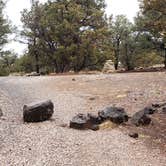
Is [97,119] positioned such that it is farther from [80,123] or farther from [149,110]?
[149,110]

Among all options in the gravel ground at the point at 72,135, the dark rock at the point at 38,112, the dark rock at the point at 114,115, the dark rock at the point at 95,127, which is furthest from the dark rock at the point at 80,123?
the dark rock at the point at 38,112

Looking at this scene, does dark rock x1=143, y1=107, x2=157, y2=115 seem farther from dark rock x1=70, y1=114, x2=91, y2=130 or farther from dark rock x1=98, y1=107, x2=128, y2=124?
dark rock x1=70, y1=114, x2=91, y2=130

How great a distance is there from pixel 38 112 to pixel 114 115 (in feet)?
7.63

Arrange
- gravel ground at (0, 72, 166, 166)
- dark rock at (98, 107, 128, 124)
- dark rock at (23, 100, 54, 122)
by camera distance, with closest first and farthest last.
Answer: gravel ground at (0, 72, 166, 166), dark rock at (23, 100, 54, 122), dark rock at (98, 107, 128, 124)

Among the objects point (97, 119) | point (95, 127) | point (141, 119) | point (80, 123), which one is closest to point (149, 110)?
point (141, 119)

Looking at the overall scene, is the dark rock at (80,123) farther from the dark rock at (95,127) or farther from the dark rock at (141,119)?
the dark rock at (141,119)

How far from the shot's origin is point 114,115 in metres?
14.4

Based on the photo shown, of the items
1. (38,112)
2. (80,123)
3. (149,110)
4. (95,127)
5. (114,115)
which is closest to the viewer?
(80,123)

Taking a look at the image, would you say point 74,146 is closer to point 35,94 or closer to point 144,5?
point 35,94

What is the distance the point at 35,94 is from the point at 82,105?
314 cm

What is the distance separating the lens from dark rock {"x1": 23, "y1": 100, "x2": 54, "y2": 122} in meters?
14.0

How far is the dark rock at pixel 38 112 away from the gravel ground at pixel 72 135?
0.83 feet

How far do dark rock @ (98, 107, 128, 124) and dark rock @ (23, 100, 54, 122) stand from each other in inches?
64.0

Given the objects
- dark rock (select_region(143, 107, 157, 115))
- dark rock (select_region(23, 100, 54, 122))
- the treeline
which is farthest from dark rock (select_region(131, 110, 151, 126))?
the treeline
